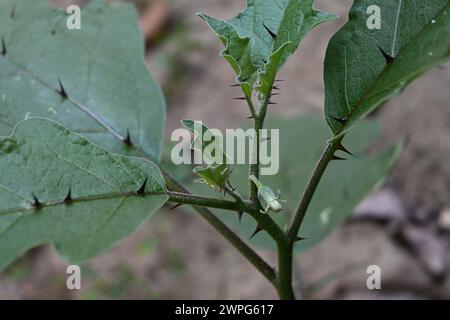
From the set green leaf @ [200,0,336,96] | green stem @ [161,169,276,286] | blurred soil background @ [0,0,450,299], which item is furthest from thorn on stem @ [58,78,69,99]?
blurred soil background @ [0,0,450,299]

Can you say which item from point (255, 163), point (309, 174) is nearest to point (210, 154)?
point (255, 163)

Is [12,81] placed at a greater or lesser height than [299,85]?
greater

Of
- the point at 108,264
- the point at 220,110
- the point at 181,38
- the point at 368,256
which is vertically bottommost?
the point at 108,264

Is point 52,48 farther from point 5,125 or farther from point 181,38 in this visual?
point 181,38

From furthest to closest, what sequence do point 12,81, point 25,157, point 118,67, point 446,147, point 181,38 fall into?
point 181,38
point 446,147
point 118,67
point 12,81
point 25,157

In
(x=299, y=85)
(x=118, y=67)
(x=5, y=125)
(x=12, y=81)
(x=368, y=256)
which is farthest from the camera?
(x=299, y=85)

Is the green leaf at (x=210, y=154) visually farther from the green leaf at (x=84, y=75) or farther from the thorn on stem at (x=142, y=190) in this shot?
the green leaf at (x=84, y=75)

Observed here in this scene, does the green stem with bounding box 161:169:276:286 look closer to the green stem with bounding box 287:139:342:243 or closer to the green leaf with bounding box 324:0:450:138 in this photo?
the green stem with bounding box 287:139:342:243

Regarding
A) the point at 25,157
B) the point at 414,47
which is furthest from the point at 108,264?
the point at 414,47
